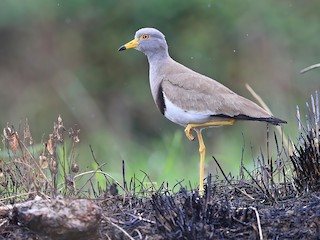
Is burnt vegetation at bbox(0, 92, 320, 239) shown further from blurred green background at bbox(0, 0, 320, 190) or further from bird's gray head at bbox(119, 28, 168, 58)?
blurred green background at bbox(0, 0, 320, 190)

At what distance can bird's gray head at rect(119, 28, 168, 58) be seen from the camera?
6.79 m

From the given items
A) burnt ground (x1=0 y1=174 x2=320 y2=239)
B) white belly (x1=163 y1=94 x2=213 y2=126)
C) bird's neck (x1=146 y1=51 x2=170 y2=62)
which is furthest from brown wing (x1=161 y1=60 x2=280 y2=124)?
burnt ground (x1=0 y1=174 x2=320 y2=239)

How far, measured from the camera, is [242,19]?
44.6ft

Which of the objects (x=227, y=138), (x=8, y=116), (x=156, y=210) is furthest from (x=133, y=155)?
(x=156, y=210)

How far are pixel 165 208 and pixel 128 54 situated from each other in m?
9.31

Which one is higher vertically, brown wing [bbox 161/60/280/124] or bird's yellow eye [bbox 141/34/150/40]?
bird's yellow eye [bbox 141/34/150/40]

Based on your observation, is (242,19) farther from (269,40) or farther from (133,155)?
(133,155)

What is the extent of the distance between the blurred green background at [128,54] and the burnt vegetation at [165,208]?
282 inches

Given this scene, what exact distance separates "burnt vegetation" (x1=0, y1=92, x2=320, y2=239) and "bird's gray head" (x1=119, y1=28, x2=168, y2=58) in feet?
4.91

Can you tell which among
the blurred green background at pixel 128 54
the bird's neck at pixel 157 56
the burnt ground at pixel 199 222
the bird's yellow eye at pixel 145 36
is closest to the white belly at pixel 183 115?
the bird's neck at pixel 157 56

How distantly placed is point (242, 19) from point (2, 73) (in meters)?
3.65

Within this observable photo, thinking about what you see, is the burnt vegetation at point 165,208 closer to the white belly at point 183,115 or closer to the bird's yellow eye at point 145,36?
the white belly at point 183,115

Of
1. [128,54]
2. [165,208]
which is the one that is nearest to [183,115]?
[165,208]

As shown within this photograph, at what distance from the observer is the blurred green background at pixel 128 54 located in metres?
13.0
